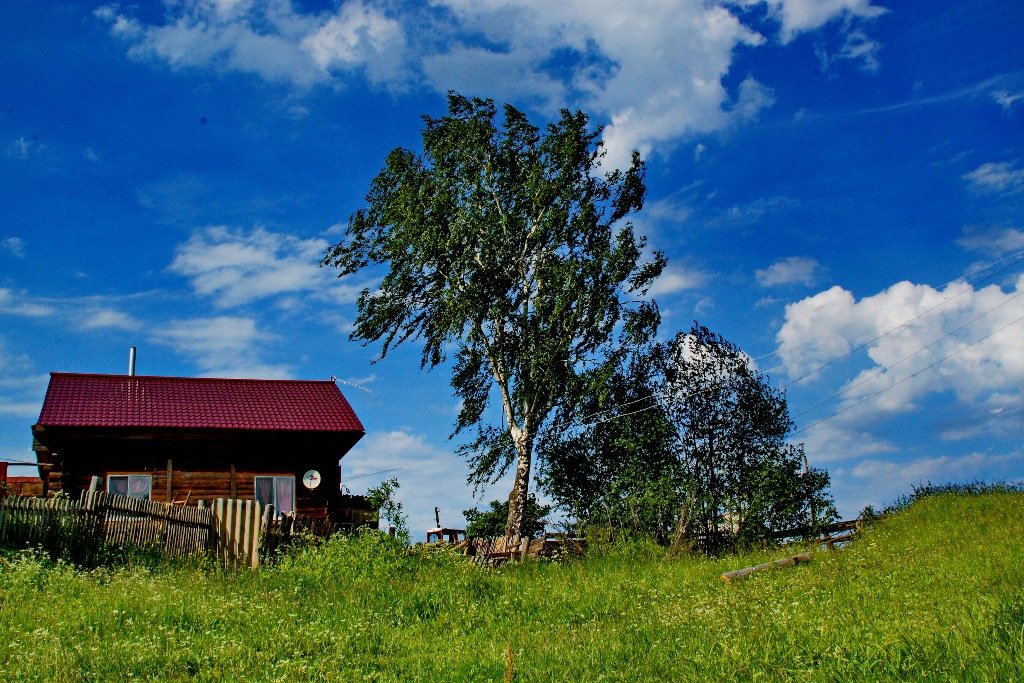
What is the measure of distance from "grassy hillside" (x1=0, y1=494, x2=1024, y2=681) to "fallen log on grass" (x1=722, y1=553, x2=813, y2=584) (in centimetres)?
33

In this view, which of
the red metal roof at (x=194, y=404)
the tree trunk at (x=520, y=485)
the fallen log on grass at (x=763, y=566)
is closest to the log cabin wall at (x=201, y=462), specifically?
the red metal roof at (x=194, y=404)

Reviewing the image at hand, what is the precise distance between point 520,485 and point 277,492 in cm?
859

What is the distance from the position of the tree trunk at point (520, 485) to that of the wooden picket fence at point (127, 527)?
978 cm

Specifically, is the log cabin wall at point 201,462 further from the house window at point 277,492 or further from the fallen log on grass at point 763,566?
the fallen log on grass at point 763,566

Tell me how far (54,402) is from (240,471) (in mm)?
6597

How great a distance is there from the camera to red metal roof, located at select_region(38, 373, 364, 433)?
29484mm

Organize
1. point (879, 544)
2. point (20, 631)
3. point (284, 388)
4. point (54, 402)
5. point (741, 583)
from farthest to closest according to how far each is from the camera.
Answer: point (284, 388)
point (54, 402)
point (879, 544)
point (741, 583)
point (20, 631)

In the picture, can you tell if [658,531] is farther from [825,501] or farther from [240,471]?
[240,471]

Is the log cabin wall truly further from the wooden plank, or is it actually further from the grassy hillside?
the grassy hillside

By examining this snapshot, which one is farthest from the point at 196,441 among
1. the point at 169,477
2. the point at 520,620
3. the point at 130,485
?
the point at 520,620

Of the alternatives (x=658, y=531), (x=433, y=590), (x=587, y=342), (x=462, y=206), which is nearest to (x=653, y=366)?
(x=587, y=342)

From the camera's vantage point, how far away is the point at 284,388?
3353 cm

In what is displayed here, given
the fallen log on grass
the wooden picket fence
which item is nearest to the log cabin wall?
the wooden picket fence

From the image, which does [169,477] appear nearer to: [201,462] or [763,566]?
[201,462]
